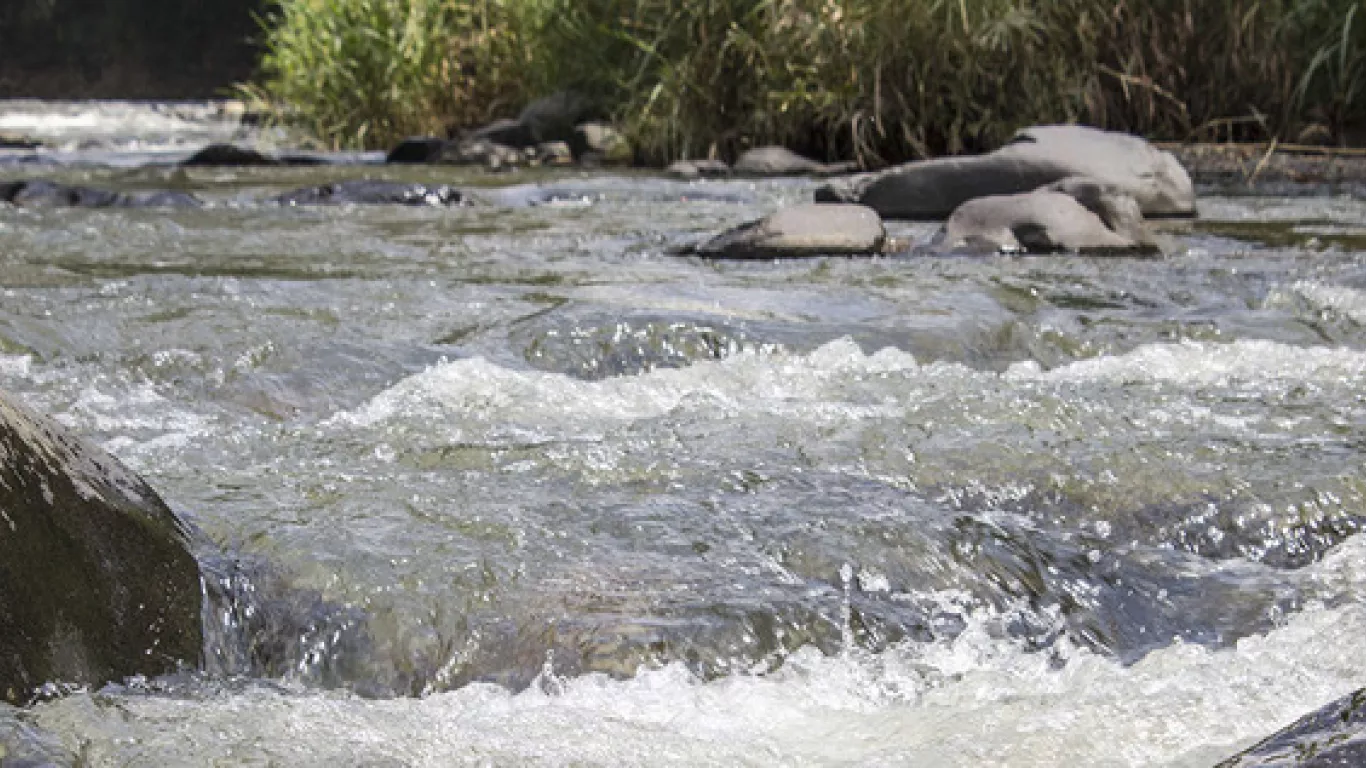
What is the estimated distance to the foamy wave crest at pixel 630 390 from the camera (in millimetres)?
3191

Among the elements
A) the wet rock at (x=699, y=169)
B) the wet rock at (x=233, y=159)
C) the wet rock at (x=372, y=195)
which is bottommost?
the wet rock at (x=233, y=159)

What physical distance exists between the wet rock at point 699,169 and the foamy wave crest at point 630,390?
18.8ft

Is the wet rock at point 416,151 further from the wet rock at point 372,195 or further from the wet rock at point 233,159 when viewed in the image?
the wet rock at point 372,195

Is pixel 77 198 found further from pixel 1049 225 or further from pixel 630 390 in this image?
pixel 630 390

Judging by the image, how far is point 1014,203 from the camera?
593 cm

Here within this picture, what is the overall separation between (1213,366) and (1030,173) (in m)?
3.11

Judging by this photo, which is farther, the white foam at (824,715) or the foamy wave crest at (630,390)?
the foamy wave crest at (630,390)

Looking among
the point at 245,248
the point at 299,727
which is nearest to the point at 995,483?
the point at 299,727

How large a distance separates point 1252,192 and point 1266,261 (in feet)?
8.40

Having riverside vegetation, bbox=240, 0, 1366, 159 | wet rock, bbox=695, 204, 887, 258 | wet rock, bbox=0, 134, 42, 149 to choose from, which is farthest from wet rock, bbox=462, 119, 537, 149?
wet rock, bbox=695, 204, 887, 258

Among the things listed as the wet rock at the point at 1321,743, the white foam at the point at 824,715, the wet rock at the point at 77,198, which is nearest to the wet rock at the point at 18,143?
the wet rock at the point at 77,198

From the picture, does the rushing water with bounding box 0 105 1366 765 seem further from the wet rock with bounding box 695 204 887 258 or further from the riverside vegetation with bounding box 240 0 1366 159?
the riverside vegetation with bounding box 240 0 1366 159

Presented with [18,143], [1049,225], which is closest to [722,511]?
[1049,225]

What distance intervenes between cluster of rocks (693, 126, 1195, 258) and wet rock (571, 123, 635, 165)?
3.42 m
